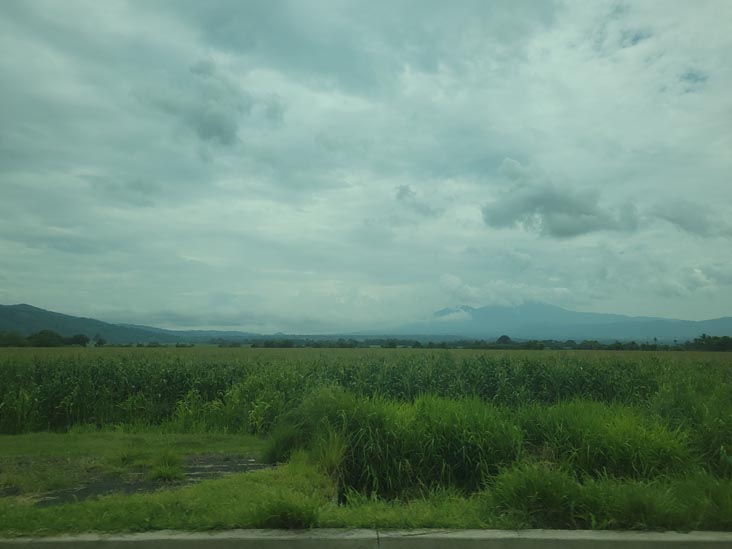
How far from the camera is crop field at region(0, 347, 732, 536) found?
5020mm

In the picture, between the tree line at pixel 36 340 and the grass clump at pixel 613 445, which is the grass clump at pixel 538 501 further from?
the tree line at pixel 36 340

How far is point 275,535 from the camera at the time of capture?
4.54m

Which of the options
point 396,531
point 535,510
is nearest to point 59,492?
point 396,531

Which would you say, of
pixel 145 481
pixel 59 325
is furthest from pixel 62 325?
pixel 145 481

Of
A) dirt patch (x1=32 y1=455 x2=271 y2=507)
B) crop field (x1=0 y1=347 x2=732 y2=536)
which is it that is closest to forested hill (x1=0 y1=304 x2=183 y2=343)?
crop field (x1=0 y1=347 x2=732 y2=536)

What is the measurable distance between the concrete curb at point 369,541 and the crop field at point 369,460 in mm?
251

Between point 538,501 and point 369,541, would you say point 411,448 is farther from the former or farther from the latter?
point 369,541

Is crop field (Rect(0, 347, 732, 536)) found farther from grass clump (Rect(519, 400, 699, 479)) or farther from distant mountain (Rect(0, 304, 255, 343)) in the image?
distant mountain (Rect(0, 304, 255, 343))

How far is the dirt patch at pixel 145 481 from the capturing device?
657 centimetres

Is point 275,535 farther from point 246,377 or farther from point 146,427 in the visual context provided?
point 246,377

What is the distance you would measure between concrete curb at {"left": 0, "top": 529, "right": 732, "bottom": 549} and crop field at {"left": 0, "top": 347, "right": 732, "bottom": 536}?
25cm

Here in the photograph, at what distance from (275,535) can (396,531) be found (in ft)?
3.28

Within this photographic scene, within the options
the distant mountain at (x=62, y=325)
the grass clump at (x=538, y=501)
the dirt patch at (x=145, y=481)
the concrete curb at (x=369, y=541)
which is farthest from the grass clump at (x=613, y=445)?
the distant mountain at (x=62, y=325)

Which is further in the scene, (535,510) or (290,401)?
(290,401)
